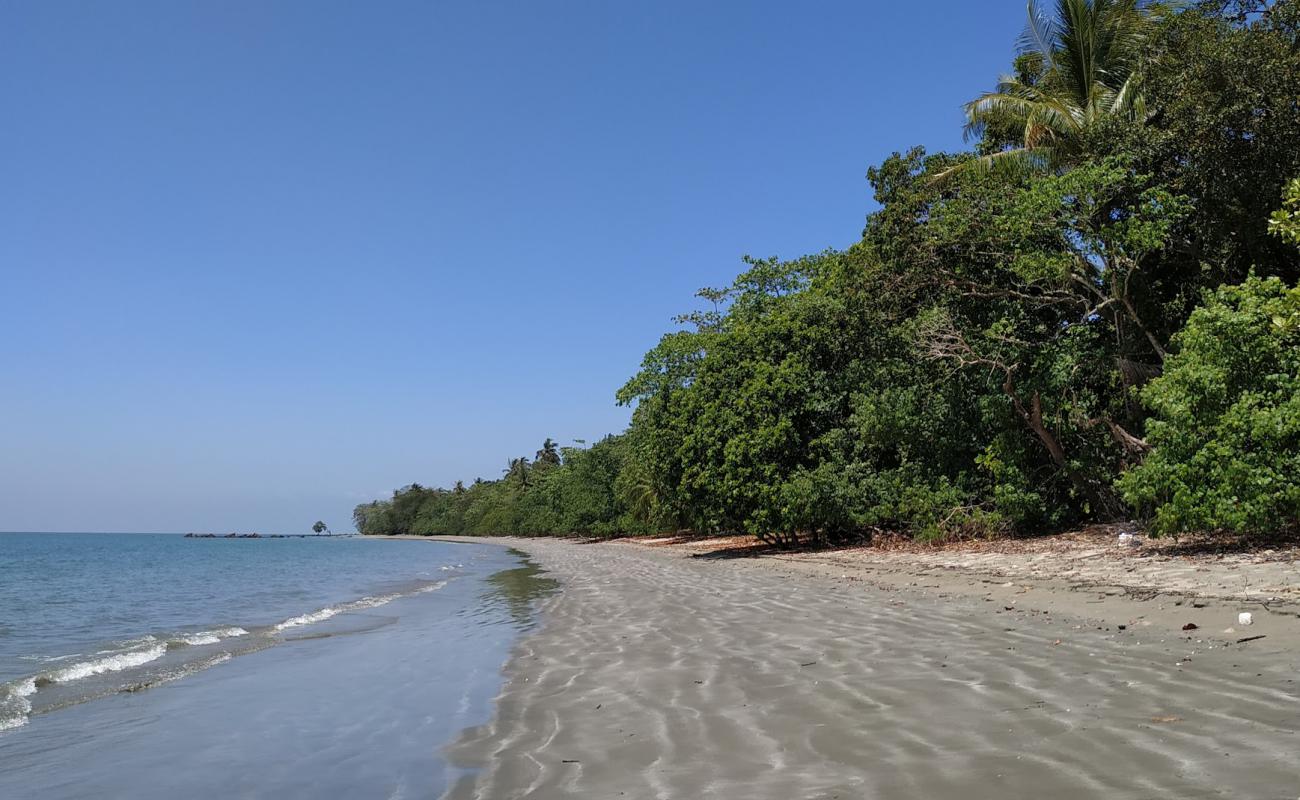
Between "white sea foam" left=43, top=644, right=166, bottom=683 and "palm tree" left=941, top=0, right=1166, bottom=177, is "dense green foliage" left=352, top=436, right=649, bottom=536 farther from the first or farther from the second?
"white sea foam" left=43, top=644, right=166, bottom=683

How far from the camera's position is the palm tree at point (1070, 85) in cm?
2073

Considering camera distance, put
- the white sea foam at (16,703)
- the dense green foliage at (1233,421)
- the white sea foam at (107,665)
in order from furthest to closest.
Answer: the dense green foliage at (1233,421) → the white sea foam at (107,665) → the white sea foam at (16,703)

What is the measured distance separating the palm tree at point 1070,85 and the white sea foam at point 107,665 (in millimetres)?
20978

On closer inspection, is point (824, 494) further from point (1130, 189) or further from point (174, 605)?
point (174, 605)

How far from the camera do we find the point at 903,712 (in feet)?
16.3

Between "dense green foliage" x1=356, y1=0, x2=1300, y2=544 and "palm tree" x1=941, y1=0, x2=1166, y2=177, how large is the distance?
0.26 feet

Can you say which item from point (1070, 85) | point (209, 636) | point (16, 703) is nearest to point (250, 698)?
point (16, 703)

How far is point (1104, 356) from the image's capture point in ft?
58.6

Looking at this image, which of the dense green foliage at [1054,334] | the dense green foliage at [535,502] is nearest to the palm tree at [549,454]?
the dense green foliage at [535,502]

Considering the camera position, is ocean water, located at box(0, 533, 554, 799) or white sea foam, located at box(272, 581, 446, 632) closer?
ocean water, located at box(0, 533, 554, 799)

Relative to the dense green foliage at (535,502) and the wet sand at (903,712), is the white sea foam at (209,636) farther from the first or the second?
the dense green foliage at (535,502)

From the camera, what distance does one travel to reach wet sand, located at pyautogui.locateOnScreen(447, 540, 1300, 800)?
3.71 m

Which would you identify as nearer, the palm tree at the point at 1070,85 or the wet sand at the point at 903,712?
the wet sand at the point at 903,712

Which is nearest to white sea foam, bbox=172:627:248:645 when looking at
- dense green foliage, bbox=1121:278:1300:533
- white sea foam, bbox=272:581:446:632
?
white sea foam, bbox=272:581:446:632
